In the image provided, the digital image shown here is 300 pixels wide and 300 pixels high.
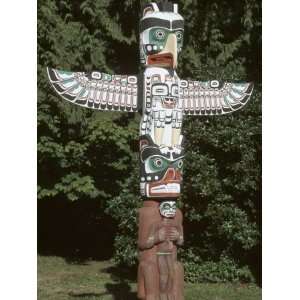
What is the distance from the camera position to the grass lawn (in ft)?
38.6

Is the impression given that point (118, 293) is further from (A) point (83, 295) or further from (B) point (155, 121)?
(B) point (155, 121)

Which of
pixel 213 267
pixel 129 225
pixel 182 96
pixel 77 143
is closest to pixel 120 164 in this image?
pixel 77 143

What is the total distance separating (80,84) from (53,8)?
Result: 6.23m

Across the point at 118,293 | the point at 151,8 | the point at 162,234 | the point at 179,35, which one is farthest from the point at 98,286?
the point at 151,8

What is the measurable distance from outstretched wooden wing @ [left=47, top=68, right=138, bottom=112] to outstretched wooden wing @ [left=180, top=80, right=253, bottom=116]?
0.75 meters

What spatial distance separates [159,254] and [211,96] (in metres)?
2.41

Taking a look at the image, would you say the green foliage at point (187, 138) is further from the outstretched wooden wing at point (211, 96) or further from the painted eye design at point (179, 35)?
the painted eye design at point (179, 35)

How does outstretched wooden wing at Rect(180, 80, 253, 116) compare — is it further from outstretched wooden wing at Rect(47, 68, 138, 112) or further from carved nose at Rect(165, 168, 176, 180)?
carved nose at Rect(165, 168, 176, 180)

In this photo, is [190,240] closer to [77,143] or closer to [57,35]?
[77,143]

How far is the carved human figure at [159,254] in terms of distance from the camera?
25.0 ft

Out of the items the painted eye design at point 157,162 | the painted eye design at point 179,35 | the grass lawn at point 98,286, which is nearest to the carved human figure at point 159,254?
the painted eye design at point 157,162

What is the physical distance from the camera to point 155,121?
310 inches

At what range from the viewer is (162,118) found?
788 cm

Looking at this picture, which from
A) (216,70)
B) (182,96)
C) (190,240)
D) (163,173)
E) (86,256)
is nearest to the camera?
(163,173)
